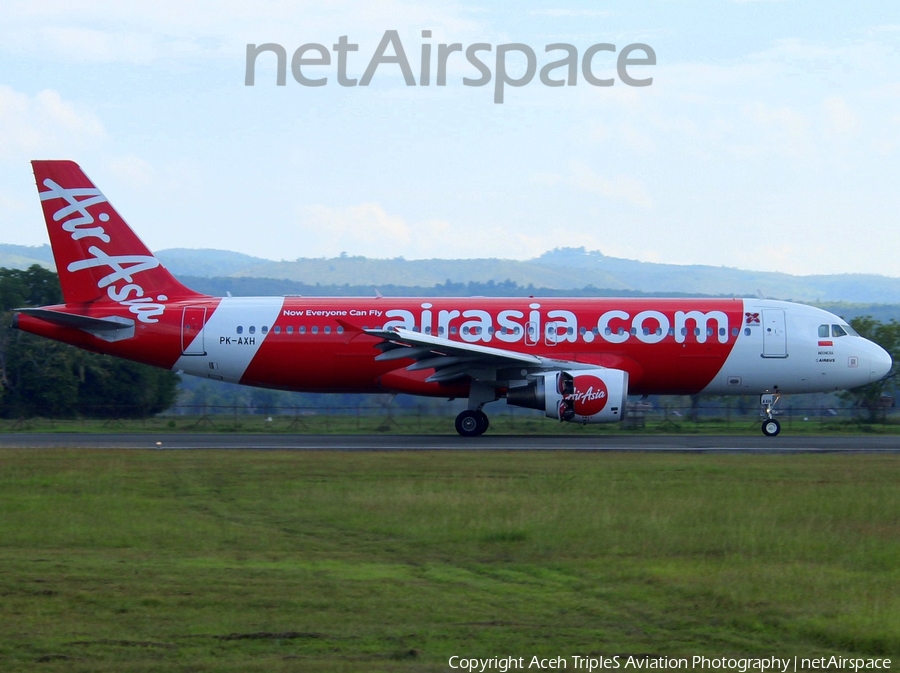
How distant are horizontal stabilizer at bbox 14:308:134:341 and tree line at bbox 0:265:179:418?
14360 millimetres

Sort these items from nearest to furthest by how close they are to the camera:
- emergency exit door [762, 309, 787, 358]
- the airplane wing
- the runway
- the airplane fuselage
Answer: the runway, the airplane wing, the airplane fuselage, emergency exit door [762, 309, 787, 358]

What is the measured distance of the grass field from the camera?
8.23 meters

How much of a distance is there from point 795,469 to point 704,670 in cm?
1339

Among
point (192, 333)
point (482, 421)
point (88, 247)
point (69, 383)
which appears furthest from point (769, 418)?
point (69, 383)

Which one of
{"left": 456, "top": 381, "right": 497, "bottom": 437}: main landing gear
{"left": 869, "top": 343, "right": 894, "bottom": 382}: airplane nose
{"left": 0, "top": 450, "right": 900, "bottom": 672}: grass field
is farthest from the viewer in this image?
{"left": 869, "top": 343, "right": 894, "bottom": 382}: airplane nose

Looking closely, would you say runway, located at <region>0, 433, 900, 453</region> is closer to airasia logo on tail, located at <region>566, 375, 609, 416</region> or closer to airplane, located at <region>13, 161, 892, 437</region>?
airasia logo on tail, located at <region>566, 375, 609, 416</region>

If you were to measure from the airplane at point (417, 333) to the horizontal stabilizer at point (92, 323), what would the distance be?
0.13ft

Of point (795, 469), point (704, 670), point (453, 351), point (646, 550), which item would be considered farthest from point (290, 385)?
point (704, 670)

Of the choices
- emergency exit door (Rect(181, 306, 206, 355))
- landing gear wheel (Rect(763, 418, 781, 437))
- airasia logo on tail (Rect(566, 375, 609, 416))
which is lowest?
landing gear wheel (Rect(763, 418, 781, 437))

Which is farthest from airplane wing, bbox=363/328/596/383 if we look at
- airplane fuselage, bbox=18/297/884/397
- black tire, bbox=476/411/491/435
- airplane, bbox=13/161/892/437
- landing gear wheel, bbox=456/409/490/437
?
black tire, bbox=476/411/491/435

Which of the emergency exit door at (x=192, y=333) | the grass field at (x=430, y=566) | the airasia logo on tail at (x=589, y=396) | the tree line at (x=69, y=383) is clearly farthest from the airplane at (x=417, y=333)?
the tree line at (x=69, y=383)

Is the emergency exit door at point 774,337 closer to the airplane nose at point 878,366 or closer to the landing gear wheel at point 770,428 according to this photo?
the landing gear wheel at point 770,428

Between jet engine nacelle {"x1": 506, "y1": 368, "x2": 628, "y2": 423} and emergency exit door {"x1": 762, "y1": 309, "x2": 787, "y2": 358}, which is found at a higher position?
emergency exit door {"x1": 762, "y1": 309, "x2": 787, "y2": 358}

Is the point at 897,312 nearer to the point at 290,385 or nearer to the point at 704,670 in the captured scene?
the point at 290,385
